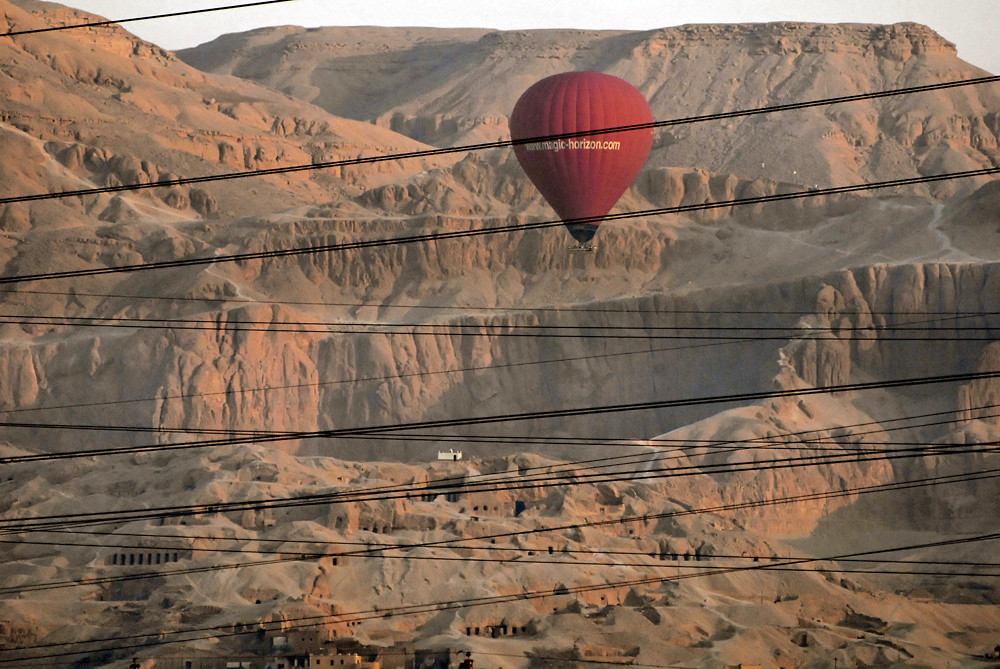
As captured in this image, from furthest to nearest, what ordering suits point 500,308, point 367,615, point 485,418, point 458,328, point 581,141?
point 500,308 < point 458,328 < point 581,141 < point 485,418 < point 367,615

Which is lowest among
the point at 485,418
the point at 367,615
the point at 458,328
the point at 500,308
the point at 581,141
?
the point at 367,615

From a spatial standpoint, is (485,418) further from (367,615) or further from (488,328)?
(488,328)

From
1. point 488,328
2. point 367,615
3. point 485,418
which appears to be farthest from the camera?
point 488,328

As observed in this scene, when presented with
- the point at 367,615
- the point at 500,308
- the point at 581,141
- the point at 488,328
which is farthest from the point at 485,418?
the point at 500,308

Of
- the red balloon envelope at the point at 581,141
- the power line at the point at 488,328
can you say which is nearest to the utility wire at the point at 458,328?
the power line at the point at 488,328

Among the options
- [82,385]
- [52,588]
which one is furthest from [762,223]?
[52,588]

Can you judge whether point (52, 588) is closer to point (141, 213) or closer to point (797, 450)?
point (797, 450)

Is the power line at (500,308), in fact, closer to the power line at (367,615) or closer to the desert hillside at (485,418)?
the desert hillside at (485,418)
